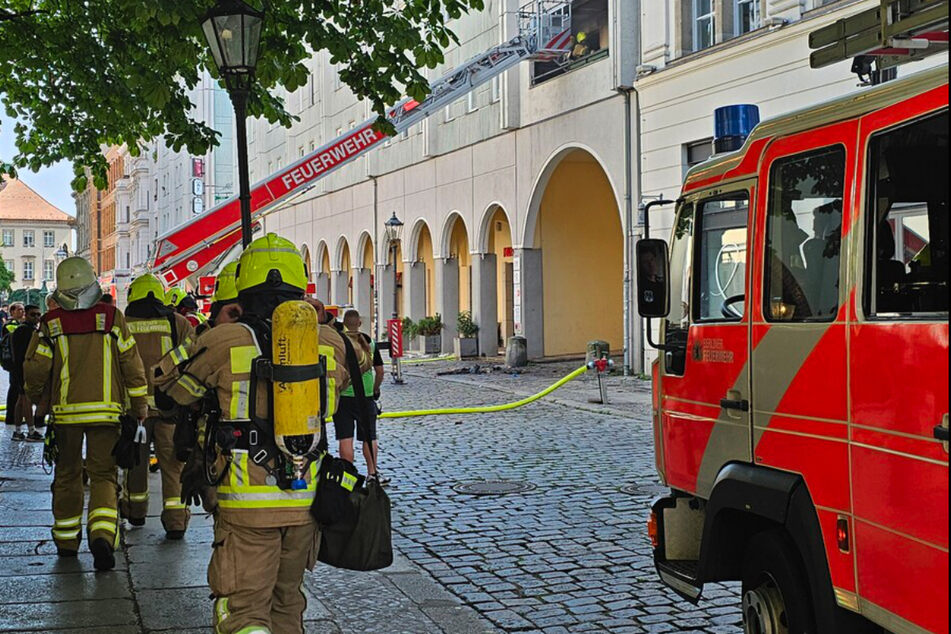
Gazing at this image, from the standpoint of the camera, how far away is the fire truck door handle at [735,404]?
16.0 feet

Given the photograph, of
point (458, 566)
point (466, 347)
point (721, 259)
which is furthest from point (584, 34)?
point (721, 259)

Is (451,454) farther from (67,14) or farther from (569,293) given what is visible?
(569,293)

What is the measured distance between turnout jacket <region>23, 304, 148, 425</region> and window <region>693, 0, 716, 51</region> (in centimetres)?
1645

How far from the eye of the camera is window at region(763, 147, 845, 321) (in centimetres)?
438

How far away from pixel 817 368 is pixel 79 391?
199 inches

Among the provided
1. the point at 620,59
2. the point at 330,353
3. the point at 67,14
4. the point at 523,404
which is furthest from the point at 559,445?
the point at 620,59

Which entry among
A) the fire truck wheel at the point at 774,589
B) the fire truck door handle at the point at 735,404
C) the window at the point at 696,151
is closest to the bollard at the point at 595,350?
the window at the point at 696,151

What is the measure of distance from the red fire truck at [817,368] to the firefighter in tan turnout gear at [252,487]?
177 cm

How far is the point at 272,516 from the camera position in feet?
15.1

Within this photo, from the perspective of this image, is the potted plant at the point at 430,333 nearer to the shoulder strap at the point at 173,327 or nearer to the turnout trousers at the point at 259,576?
the shoulder strap at the point at 173,327

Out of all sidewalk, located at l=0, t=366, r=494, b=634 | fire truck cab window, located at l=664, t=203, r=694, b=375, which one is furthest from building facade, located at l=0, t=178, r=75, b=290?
fire truck cab window, located at l=664, t=203, r=694, b=375

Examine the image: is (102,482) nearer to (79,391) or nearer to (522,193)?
(79,391)

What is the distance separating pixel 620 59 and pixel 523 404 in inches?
339

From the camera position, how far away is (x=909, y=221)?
404 cm
